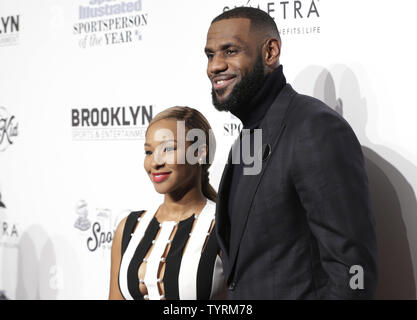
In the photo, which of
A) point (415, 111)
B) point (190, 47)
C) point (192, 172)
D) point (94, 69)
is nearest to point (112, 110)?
point (94, 69)

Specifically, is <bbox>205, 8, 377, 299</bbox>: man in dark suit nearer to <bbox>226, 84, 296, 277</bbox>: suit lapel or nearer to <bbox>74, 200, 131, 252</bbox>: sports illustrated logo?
<bbox>226, 84, 296, 277</bbox>: suit lapel

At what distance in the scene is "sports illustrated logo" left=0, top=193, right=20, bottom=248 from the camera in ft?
11.2

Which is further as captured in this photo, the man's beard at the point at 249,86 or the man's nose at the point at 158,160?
the man's nose at the point at 158,160

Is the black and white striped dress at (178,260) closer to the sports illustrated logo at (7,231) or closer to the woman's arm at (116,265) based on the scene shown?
the woman's arm at (116,265)

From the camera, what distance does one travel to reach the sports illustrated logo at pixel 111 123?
2904mm

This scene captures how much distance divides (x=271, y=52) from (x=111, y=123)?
4.29ft

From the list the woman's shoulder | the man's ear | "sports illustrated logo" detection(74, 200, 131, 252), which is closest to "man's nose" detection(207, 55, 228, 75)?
the man's ear

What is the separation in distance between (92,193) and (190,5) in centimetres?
100

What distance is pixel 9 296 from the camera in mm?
3396

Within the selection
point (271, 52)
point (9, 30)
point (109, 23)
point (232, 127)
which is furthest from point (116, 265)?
point (9, 30)

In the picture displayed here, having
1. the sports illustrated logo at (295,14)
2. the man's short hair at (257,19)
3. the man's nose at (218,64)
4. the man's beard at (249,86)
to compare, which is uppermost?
the sports illustrated logo at (295,14)

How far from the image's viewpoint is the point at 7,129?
3.46m

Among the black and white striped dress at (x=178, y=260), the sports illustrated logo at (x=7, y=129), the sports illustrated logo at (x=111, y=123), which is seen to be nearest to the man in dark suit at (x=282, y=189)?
the black and white striped dress at (x=178, y=260)

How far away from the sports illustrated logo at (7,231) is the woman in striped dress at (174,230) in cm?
128
